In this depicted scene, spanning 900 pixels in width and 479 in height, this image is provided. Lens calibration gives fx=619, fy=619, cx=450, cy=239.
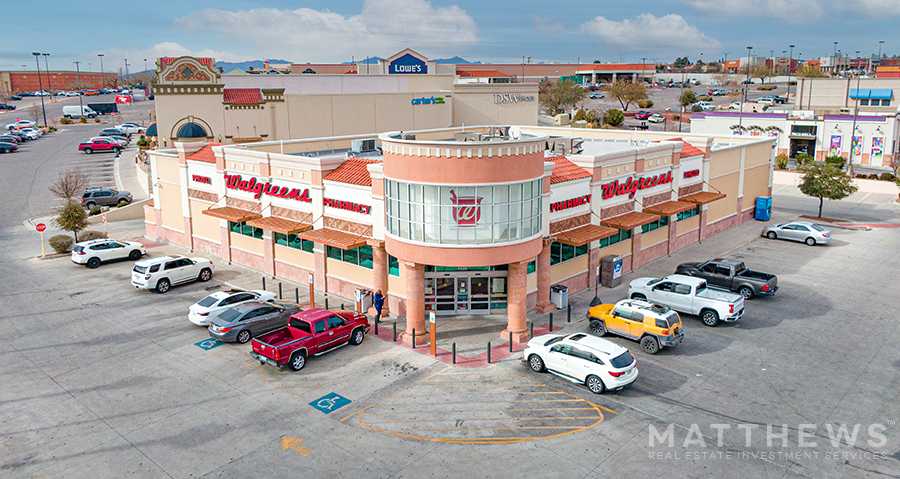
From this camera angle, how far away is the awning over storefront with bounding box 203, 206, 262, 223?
112 ft

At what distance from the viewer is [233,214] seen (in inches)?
1372

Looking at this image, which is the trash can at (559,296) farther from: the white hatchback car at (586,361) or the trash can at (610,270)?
the white hatchback car at (586,361)

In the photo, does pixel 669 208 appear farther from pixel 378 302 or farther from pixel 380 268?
pixel 378 302

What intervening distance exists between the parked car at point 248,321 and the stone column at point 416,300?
5.36m

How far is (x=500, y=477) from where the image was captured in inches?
651

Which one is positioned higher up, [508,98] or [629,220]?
[508,98]

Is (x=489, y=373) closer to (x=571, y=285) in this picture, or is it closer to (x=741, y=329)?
(x=571, y=285)

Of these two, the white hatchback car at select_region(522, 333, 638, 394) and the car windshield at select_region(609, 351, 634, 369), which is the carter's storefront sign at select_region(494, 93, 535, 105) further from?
the car windshield at select_region(609, 351, 634, 369)

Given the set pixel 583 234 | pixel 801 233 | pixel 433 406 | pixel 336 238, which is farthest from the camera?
pixel 801 233

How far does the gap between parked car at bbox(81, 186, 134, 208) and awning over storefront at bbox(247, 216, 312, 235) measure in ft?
93.8

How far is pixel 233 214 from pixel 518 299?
59.3 feet

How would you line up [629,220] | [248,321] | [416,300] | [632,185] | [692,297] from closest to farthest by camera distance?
1. [416,300]
2. [248,321]
3. [692,297]
4. [629,220]
5. [632,185]

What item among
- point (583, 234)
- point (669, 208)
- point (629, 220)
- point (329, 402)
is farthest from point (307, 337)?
point (669, 208)

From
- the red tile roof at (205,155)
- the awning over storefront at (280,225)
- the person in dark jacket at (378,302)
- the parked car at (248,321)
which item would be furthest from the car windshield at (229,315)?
the red tile roof at (205,155)
